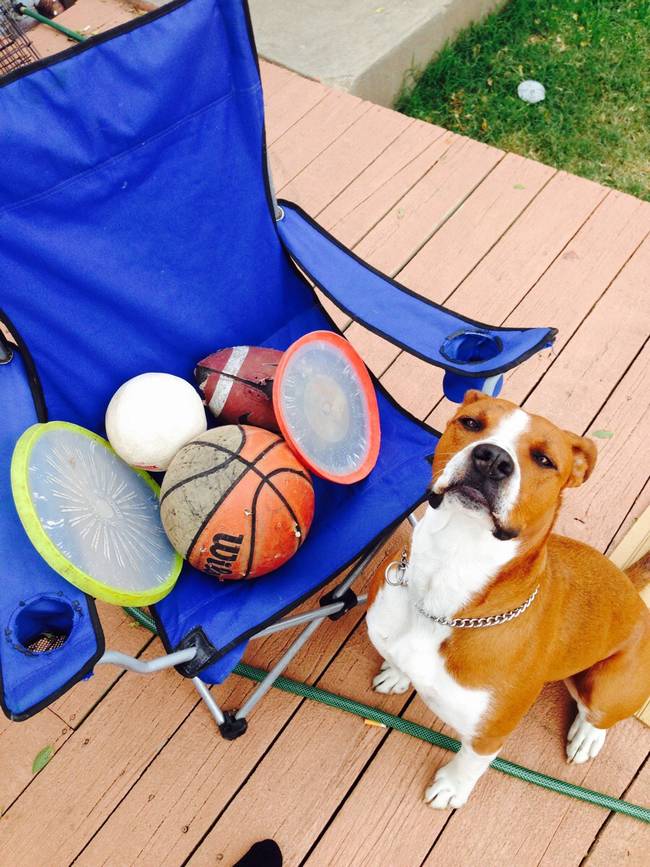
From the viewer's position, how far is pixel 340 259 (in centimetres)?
204

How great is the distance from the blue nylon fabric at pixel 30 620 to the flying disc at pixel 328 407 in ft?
2.12

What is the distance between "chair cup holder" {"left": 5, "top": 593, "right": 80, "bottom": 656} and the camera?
4.77ft

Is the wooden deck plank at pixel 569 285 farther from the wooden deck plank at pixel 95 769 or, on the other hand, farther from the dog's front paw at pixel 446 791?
the wooden deck plank at pixel 95 769

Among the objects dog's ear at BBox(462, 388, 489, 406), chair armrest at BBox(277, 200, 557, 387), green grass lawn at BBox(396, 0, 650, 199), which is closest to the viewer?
dog's ear at BBox(462, 388, 489, 406)

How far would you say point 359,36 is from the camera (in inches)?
153

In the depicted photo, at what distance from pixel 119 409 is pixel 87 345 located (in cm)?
20

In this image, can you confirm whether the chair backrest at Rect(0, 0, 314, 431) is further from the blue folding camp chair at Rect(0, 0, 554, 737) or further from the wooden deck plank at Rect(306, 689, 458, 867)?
the wooden deck plank at Rect(306, 689, 458, 867)

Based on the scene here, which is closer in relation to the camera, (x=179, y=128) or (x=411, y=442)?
(x=179, y=128)

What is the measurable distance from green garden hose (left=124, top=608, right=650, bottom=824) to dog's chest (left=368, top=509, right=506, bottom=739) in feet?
1.32

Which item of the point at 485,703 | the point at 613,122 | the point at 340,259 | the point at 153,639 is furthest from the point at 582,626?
the point at 613,122

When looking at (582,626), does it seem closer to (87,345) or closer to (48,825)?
(87,345)

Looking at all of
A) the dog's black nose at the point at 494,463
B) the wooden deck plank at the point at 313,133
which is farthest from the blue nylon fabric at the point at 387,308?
the wooden deck plank at the point at 313,133

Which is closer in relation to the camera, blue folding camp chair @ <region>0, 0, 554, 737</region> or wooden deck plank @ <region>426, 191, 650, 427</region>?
blue folding camp chair @ <region>0, 0, 554, 737</region>

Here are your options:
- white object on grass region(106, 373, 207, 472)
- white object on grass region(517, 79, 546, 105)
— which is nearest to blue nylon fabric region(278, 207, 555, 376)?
white object on grass region(106, 373, 207, 472)
